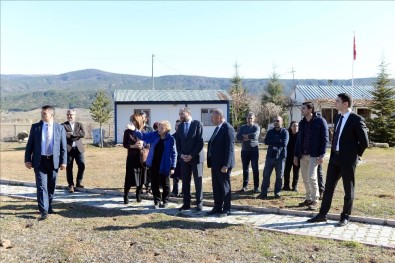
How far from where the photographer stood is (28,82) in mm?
193750

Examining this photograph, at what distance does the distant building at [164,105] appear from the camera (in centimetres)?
2552

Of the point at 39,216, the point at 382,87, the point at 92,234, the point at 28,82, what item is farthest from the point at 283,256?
the point at 28,82

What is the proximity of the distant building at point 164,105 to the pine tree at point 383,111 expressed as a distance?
30.4 ft

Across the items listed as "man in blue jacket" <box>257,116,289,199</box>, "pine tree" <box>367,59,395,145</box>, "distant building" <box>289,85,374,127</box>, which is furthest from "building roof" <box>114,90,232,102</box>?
"man in blue jacket" <box>257,116,289,199</box>

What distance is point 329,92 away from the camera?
32.2m

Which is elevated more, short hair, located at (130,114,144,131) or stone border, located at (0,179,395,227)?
short hair, located at (130,114,144,131)

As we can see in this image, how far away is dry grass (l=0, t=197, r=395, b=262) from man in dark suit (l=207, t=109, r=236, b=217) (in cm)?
81

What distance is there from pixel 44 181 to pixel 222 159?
301 centimetres

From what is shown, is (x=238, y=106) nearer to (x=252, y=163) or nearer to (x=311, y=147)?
(x=252, y=163)

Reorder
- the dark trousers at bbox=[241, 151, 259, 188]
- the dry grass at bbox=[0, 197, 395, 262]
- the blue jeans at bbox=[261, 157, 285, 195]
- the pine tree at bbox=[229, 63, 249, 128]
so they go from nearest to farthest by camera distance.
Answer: the dry grass at bbox=[0, 197, 395, 262] < the blue jeans at bbox=[261, 157, 285, 195] < the dark trousers at bbox=[241, 151, 259, 188] < the pine tree at bbox=[229, 63, 249, 128]

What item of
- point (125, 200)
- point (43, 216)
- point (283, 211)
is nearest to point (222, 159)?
point (283, 211)

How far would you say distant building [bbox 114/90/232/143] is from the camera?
25516 mm

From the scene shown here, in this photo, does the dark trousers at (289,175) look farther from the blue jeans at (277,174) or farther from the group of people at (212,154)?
the blue jeans at (277,174)

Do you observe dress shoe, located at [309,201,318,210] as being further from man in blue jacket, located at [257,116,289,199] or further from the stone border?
man in blue jacket, located at [257,116,289,199]
